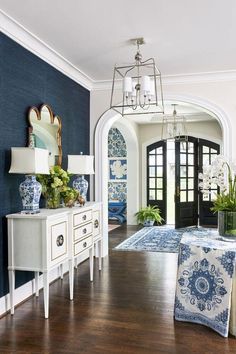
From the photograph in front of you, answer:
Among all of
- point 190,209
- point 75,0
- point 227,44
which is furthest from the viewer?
point 190,209

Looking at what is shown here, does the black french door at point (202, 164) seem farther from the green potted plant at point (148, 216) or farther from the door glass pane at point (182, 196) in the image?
the green potted plant at point (148, 216)

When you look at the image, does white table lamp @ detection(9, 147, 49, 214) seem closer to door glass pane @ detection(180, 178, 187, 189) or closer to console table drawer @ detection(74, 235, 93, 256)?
console table drawer @ detection(74, 235, 93, 256)

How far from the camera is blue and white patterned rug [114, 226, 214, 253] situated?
243 inches

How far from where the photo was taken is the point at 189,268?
298 centimetres

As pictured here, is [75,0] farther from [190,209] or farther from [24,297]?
[190,209]

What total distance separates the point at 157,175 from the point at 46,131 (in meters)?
5.68

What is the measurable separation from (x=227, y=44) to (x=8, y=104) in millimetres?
2639

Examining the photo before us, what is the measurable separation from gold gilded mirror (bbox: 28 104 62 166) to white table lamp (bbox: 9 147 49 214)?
0.48m

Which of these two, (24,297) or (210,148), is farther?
(210,148)

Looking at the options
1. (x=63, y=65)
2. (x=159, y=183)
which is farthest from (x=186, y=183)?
(x=63, y=65)

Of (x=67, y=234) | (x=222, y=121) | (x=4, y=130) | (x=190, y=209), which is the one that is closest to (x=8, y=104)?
(x=4, y=130)

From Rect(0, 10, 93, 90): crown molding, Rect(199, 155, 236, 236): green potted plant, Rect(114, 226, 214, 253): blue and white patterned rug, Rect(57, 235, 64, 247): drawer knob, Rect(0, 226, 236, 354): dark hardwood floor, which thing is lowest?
Rect(0, 226, 236, 354): dark hardwood floor

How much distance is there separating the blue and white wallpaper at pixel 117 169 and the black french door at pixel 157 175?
0.77 meters

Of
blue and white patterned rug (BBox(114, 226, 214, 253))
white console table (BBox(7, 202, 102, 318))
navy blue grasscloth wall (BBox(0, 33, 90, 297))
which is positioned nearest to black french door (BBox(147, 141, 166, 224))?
blue and white patterned rug (BBox(114, 226, 214, 253))
